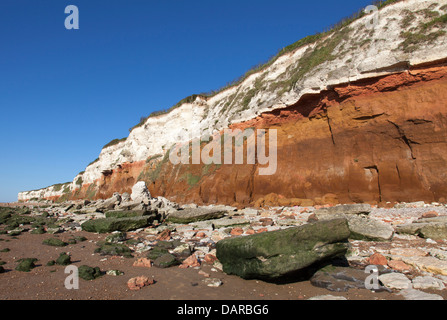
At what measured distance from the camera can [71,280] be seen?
521 cm

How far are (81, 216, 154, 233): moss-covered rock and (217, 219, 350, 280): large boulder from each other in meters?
8.33

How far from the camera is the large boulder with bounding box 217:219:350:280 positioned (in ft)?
15.2

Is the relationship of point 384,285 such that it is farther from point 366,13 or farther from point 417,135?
point 366,13

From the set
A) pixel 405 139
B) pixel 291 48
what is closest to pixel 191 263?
pixel 405 139

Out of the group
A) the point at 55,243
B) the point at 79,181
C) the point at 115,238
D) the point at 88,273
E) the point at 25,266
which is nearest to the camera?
the point at 88,273

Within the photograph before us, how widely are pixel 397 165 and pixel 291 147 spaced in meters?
6.13

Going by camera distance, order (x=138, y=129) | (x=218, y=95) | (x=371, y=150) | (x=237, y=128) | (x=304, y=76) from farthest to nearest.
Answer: (x=138, y=129)
(x=218, y=95)
(x=237, y=128)
(x=304, y=76)
(x=371, y=150)

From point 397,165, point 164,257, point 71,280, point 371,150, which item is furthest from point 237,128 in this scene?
point 71,280

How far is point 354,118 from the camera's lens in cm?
1404

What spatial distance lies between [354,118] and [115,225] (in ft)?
43.9

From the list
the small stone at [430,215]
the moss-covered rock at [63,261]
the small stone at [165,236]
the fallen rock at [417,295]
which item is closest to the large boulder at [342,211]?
the small stone at [430,215]

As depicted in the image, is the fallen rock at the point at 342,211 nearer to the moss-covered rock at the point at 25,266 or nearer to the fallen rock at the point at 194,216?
the fallen rock at the point at 194,216

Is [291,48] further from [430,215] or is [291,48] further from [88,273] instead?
[88,273]

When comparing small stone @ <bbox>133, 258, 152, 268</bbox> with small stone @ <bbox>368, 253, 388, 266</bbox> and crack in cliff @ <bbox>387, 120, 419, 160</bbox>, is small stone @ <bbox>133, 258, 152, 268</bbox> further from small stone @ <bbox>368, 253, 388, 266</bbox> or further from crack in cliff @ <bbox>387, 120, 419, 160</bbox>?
crack in cliff @ <bbox>387, 120, 419, 160</bbox>
